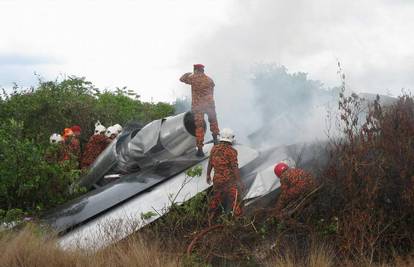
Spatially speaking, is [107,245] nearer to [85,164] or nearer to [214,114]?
[214,114]

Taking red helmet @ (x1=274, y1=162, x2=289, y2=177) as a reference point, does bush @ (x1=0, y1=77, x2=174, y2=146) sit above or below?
above

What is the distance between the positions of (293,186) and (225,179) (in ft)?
3.34

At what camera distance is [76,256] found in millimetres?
5836

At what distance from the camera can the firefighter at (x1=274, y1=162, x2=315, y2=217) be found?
7.50m

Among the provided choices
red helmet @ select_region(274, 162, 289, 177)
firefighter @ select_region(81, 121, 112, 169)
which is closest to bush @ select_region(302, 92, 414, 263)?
red helmet @ select_region(274, 162, 289, 177)

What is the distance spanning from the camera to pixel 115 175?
399 inches

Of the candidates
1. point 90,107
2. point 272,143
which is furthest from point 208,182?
point 90,107

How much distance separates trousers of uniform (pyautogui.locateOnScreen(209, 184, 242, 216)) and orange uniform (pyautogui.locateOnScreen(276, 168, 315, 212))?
617mm

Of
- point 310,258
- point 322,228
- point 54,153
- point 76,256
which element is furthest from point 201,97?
point 76,256

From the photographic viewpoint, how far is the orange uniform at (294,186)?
7504 millimetres

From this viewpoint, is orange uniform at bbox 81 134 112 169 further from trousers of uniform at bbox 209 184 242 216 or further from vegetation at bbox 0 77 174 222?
trousers of uniform at bbox 209 184 242 216

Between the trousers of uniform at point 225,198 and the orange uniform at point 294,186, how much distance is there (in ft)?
2.02

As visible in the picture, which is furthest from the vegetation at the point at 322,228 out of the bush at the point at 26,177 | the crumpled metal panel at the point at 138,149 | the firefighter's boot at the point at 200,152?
the crumpled metal panel at the point at 138,149

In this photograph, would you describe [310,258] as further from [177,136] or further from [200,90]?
[200,90]
